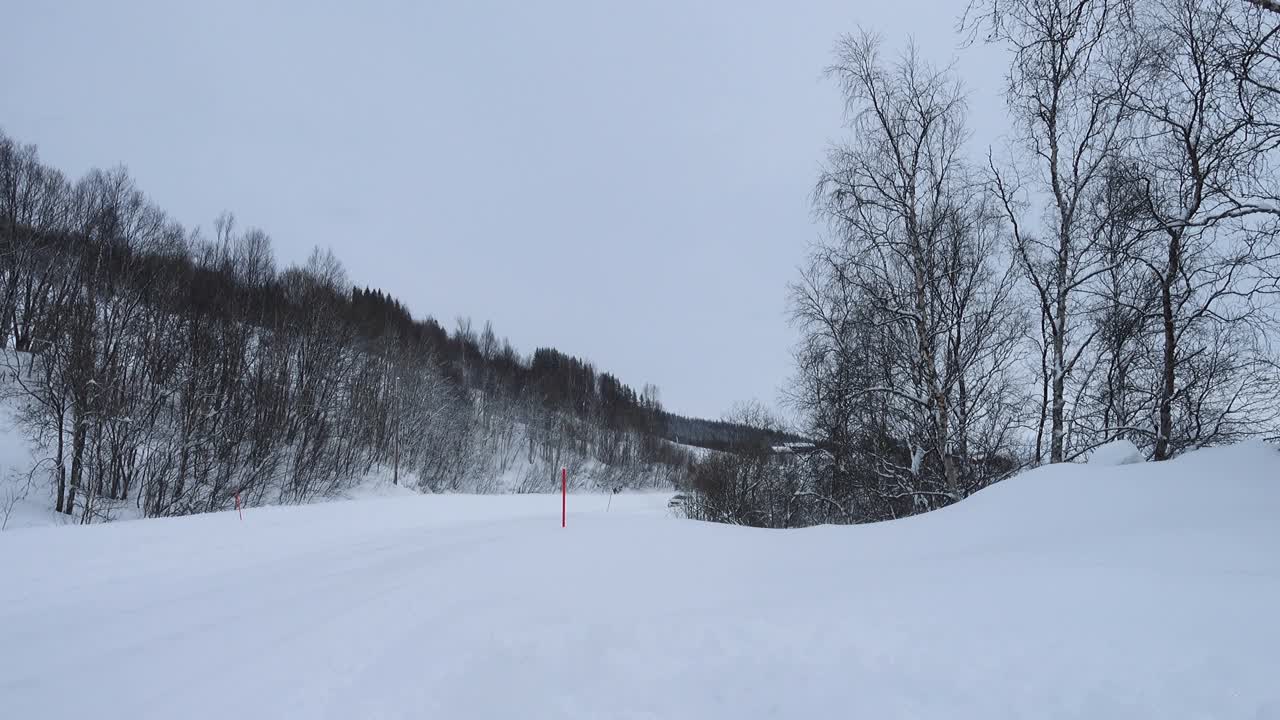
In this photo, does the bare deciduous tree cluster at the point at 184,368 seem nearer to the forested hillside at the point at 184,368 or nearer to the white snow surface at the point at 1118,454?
the forested hillside at the point at 184,368

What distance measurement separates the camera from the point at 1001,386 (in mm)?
8875

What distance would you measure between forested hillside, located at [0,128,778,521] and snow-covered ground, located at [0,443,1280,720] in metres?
16.2

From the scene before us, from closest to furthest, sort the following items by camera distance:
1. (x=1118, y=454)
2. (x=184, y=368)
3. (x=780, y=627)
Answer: (x=780, y=627), (x=1118, y=454), (x=184, y=368)

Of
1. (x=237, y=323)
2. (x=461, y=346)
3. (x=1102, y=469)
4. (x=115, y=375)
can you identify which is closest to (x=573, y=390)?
(x=461, y=346)

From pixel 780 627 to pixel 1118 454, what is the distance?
15.2ft

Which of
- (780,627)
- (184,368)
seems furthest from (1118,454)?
(184,368)

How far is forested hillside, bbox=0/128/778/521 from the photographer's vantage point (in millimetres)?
15961

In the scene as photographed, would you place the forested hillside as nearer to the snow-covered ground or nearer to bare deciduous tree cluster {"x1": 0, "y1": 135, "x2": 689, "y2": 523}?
bare deciduous tree cluster {"x1": 0, "y1": 135, "x2": 689, "y2": 523}

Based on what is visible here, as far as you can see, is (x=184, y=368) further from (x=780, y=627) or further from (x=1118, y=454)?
(x=1118, y=454)

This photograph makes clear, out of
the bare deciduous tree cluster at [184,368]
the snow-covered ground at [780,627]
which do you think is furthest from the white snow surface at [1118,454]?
the bare deciduous tree cluster at [184,368]

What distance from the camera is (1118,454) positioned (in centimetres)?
488

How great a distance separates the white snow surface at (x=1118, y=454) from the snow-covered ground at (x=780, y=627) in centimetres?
91

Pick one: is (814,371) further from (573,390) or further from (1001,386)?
(573,390)

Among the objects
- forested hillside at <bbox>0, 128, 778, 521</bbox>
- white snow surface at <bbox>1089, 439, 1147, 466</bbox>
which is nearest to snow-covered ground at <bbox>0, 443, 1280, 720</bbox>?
white snow surface at <bbox>1089, 439, 1147, 466</bbox>
